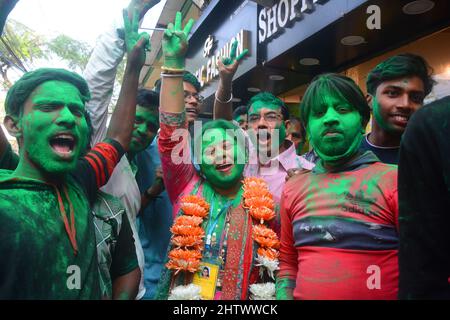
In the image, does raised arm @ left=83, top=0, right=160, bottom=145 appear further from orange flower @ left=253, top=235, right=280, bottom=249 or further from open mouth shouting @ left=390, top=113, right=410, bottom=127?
open mouth shouting @ left=390, top=113, right=410, bottom=127

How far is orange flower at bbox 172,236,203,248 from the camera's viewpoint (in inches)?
74.2

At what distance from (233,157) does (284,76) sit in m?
4.28

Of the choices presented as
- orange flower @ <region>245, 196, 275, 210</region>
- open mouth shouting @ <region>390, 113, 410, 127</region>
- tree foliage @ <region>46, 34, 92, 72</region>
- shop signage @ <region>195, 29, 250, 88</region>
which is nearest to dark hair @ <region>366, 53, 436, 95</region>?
open mouth shouting @ <region>390, 113, 410, 127</region>

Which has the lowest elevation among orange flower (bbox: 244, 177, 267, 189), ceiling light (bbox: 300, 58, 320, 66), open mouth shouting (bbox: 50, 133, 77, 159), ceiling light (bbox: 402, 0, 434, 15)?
orange flower (bbox: 244, 177, 267, 189)

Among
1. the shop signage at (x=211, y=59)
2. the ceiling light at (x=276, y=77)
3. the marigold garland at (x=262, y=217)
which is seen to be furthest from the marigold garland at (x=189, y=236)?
the shop signage at (x=211, y=59)

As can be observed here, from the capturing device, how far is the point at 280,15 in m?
5.12

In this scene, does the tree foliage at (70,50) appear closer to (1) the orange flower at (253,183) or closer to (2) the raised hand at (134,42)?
(2) the raised hand at (134,42)

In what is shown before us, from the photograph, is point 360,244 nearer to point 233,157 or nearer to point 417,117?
point 417,117

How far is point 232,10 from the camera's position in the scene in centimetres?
726

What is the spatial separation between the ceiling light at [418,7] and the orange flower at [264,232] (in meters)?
2.89

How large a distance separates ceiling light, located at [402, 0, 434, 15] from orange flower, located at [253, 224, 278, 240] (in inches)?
114

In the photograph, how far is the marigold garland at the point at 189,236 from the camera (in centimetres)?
185

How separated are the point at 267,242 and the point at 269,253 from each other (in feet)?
0.19
